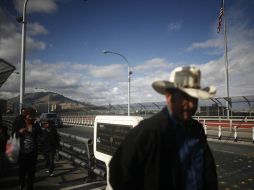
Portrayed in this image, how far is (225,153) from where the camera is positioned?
13.9 metres

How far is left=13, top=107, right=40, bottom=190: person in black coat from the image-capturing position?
6.38 metres

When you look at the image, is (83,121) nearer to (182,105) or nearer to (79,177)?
(79,177)

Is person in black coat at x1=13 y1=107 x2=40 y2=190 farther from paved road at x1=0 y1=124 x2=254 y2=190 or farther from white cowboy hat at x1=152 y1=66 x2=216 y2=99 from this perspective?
white cowboy hat at x1=152 y1=66 x2=216 y2=99

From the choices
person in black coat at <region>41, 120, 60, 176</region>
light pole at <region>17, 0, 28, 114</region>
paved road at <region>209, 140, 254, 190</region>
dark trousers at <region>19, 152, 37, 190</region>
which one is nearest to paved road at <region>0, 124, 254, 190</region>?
paved road at <region>209, 140, 254, 190</region>

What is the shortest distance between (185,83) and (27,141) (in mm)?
4820

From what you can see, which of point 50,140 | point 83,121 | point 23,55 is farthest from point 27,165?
point 83,121

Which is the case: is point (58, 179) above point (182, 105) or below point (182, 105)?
below

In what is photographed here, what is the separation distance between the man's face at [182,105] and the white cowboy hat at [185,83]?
0.20 ft

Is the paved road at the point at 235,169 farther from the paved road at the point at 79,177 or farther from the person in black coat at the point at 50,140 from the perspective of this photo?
the person in black coat at the point at 50,140

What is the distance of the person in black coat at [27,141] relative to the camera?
6383mm

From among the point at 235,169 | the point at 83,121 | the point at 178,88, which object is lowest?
the point at 235,169

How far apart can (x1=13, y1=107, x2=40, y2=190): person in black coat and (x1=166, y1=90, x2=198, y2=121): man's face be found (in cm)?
474

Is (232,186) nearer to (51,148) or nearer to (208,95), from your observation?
(51,148)

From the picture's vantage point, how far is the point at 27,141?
6.41 metres
